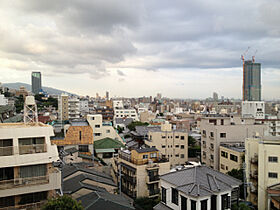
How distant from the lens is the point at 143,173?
21031mm

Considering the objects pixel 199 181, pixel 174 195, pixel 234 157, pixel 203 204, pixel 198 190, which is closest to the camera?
pixel 203 204

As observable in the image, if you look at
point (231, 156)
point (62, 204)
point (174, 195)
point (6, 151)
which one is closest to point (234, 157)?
point (231, 156)

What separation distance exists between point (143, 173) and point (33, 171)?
11.9 m

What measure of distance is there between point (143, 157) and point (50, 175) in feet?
38.9

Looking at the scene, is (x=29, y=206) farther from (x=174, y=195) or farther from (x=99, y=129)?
(x=99, y=129)

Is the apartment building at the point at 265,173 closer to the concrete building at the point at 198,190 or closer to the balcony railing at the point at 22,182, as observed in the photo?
the concrete building at the point at 198,190

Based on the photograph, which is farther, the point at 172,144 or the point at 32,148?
the point at 172,144

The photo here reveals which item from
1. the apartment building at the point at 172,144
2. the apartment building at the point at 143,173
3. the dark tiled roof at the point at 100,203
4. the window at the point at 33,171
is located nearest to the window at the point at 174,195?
the dark tiled roof at the point at 100,203

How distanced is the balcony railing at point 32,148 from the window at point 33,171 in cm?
66

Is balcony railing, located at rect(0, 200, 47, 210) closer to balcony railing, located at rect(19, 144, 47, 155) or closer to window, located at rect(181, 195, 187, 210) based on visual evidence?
balcony railing, located at rect(19, 144, 47, 155)

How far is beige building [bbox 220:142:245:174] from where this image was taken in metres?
22.4

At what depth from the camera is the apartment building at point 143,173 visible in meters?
20.9

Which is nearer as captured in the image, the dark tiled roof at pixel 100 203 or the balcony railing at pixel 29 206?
the balcony railing at pixel 29 206

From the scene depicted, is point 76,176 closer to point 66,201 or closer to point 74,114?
point 66,201
